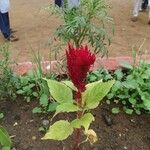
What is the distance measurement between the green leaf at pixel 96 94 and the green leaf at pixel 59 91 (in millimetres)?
98

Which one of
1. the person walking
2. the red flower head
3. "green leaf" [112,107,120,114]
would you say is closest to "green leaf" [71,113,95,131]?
the red flower head

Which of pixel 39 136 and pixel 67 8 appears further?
pixel 67 8

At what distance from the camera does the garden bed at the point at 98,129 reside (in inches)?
104

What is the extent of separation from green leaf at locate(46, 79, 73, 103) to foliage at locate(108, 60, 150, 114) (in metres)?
0.68

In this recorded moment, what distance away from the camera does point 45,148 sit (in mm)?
2625

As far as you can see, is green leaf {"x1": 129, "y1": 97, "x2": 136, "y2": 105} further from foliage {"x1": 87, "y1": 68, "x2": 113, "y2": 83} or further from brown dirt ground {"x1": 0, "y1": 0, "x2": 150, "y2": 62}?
brown dirt ground {"x1": 0, "y1": 0, "x2": 150, "y2": 62}

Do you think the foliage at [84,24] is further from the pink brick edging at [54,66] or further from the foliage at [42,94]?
the foliage at [42,94]

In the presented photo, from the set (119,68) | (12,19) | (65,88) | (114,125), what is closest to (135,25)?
(12,19)

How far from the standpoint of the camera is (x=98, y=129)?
9.04ft

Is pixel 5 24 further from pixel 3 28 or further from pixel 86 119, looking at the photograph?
pixel 86 119

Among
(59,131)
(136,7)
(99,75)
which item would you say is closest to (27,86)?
(99,75)

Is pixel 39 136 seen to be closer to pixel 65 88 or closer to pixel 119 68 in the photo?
pixel 65 88

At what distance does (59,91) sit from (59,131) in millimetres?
210

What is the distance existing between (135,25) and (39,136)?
449cm
